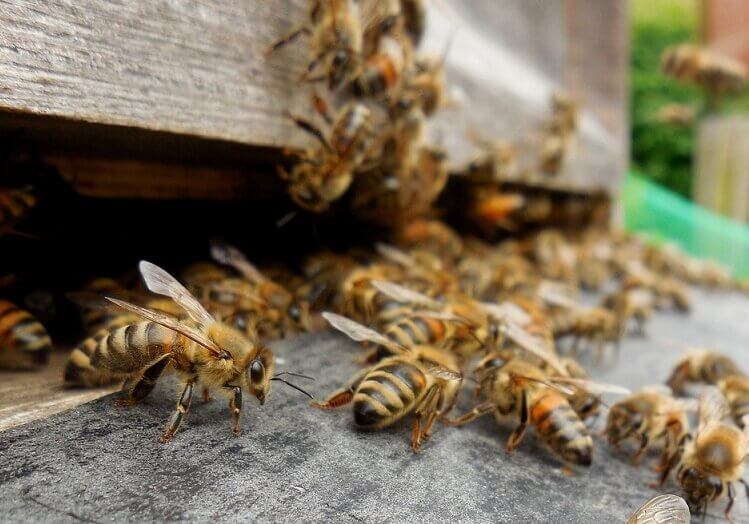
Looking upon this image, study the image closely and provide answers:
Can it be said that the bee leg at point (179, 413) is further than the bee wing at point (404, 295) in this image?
No

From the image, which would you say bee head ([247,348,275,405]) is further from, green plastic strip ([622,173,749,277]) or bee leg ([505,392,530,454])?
green plastic strip ([622,173,749,277])

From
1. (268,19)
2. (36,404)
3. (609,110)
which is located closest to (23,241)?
(36,404)

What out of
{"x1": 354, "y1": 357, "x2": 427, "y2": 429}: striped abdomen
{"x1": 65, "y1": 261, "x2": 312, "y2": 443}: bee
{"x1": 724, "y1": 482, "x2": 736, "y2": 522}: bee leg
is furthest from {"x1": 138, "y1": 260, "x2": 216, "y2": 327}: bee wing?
{"x1": 724, "y1": 482, "x2": 736, "y2": 522}: bee leg

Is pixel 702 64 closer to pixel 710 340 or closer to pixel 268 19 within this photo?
pixel 710 340

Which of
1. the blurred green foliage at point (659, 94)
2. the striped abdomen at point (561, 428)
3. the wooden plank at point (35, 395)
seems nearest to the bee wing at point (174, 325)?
the wooden plank at point (35, 395)

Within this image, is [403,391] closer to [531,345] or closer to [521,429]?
[521,429]

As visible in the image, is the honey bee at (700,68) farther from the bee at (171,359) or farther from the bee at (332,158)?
the bee at (171,359)
